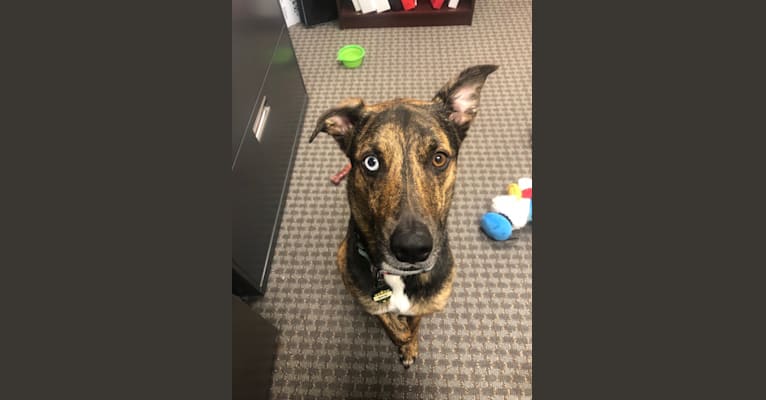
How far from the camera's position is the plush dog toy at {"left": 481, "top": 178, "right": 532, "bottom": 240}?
2.80 metres

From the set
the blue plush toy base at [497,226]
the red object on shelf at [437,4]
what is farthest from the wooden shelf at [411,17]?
the blue plush toy base at [497,226]

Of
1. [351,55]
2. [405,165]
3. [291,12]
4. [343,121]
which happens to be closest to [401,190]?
[405,165]

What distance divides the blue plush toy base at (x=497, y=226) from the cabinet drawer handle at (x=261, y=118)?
1741 millimetres

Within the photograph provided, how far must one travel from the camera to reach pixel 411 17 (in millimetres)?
4746

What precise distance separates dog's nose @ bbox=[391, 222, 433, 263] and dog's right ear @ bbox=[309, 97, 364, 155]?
0.66 meters

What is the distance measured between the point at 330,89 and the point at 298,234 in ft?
5.88

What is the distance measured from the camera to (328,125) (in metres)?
1.97

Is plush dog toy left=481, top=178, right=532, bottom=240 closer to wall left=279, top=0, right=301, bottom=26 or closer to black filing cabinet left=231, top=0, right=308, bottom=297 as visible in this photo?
black filing cabinet left=231, top=0, right=308, bottom=297

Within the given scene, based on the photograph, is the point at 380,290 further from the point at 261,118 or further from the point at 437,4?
the point at 437,4

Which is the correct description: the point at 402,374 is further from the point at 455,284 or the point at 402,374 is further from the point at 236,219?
the point at 236,219

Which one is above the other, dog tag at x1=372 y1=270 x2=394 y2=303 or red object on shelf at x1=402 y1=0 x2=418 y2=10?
red object on shelf at x1=402 y1=0 x2=418 y2=10

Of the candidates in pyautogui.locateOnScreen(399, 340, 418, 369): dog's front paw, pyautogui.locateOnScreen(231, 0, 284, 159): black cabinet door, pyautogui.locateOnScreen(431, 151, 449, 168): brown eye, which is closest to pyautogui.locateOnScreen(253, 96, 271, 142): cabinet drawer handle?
pyautogui.locateOnScreen(231, 0, 284, 159): black cabinet door

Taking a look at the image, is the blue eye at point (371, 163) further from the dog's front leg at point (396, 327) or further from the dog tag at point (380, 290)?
the dog's front leg at point (396, 327)

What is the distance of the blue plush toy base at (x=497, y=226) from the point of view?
9.15 feet
